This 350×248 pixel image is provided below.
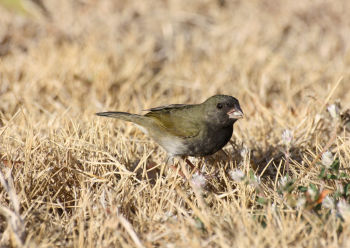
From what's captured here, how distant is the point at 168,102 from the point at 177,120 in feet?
5.38

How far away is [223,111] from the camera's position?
3.77 m

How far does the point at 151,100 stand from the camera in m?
5.35

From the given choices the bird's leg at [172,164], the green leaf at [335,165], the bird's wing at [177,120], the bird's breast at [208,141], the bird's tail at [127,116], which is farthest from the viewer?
the bird's tail at [127,116]

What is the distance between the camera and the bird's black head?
3729 millimetres

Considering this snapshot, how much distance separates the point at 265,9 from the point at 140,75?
9.85 feet

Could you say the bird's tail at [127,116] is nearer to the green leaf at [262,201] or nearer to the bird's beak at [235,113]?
the bird's beak at [235,113]

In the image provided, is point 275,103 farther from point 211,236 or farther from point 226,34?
point 211,236

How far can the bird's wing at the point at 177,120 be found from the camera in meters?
3.88

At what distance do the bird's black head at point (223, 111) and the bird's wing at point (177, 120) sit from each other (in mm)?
138

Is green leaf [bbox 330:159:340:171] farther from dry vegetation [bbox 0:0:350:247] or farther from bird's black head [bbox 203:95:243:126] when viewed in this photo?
bird's black head [bbox 203:95:243:126]

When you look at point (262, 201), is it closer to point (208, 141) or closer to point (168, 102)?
point (208, 141)

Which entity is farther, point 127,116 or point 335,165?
point 127,116

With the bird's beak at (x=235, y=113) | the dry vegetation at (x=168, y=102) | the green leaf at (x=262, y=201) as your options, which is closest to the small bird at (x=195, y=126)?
the bird's beak at (x=235, y=113)

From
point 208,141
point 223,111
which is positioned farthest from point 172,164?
point 223,111
